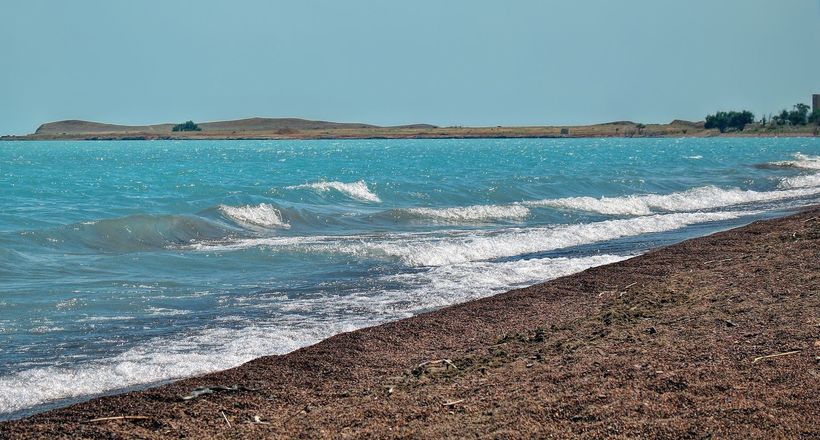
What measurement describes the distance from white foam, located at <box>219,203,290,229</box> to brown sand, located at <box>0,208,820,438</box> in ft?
51.5

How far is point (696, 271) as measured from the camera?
43.7ft

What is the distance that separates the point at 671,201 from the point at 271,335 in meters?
25.0

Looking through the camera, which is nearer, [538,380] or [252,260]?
[538,380]

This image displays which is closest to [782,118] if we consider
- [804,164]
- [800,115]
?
[800,115]

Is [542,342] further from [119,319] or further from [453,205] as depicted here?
[453,205]

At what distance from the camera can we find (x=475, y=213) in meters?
28.8

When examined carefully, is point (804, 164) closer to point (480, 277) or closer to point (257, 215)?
point (257, 215)

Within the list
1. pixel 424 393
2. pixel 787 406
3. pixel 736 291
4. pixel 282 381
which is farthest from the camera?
pixel 736 291

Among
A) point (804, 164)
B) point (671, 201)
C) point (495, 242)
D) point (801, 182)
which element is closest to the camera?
point (495, 242)

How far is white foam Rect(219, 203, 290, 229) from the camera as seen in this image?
26.6m

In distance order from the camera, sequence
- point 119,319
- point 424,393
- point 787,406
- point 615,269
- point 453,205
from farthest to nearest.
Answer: point 453,205 → point 615,269 → point 119,319 → point 424,393 → point 787,406

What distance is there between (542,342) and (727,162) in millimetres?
63145

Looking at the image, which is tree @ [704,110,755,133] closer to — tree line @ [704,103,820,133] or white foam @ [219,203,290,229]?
tree line @ [704,103,820,133]

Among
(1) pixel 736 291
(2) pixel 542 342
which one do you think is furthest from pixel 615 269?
(2) pixel 542 342
